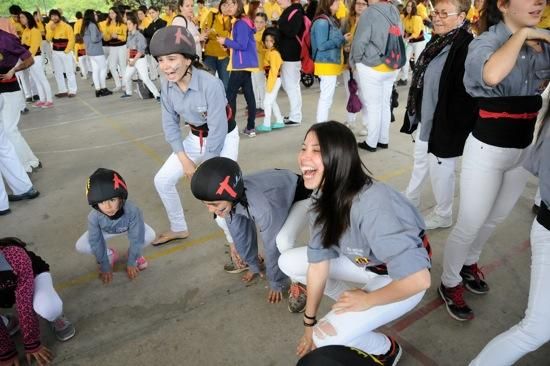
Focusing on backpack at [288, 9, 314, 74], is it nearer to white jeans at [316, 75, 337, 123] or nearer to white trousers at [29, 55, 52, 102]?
white jeans at [316, 75, 337, 123]

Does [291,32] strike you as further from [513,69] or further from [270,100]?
[513,69]

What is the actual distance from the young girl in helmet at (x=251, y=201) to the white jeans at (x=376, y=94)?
244cm

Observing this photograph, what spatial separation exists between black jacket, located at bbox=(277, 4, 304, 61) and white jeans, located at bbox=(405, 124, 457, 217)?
3.19 metres

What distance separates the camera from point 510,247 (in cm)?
313

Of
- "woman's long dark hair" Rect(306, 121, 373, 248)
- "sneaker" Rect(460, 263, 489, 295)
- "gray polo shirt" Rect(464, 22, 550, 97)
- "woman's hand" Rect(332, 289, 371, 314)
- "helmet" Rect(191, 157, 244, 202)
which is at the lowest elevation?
"sneaker" Rect(460, 263, 489, 295)

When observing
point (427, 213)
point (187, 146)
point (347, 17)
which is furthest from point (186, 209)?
point (347, 17)

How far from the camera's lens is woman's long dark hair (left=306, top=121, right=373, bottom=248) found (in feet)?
5.57

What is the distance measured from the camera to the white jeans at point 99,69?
9398 mm

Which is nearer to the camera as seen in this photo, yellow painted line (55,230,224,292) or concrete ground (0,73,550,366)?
concrete ground (0,73,550,366)

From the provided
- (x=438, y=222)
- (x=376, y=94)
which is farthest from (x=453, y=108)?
(x=376, y=94)

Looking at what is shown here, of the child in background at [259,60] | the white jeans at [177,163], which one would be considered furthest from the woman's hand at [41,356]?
the child in background at [259,60]

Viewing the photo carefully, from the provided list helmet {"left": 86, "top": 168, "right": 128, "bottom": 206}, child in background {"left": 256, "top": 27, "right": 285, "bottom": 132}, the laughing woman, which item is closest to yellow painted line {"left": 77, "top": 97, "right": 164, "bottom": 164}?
child in background {"left": 256, "top": 27, "right": 285, "bottom": 132}

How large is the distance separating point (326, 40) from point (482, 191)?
11.3ft

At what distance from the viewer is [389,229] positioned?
64.0 inches
